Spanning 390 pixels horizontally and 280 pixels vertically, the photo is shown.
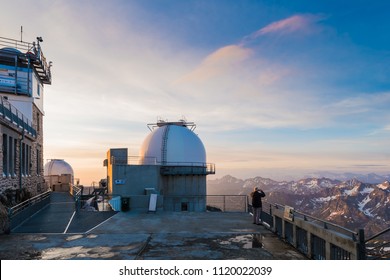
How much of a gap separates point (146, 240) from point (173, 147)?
25567mm

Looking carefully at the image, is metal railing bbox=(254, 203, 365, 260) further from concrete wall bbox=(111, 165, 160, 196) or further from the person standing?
concrete wall bbox=(111, 165, 160, 196)

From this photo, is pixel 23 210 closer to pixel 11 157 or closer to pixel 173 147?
pixel 11 157

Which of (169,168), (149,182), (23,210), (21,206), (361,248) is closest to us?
(361,248)

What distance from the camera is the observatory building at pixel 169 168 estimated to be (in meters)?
29.7

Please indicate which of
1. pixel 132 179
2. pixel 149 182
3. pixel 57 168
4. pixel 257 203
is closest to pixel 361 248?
pixel 257 203

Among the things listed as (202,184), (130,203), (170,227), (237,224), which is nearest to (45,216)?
(130,203)

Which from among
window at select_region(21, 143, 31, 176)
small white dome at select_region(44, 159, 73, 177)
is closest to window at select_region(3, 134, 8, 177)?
window at select_region(21, 143, 31, 176)

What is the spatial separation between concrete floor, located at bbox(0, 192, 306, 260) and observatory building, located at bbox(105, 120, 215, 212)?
13.4 meters

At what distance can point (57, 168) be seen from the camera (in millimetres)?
50406

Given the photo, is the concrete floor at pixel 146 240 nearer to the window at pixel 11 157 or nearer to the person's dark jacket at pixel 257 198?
the person's dark jacket at pixel 257 198

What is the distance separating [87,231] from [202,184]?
25.5 metres

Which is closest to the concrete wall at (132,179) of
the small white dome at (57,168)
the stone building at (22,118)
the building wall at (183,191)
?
the building wall at (183,191)

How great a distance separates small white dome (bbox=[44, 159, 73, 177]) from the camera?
49991mm

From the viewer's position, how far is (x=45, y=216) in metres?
16.7
